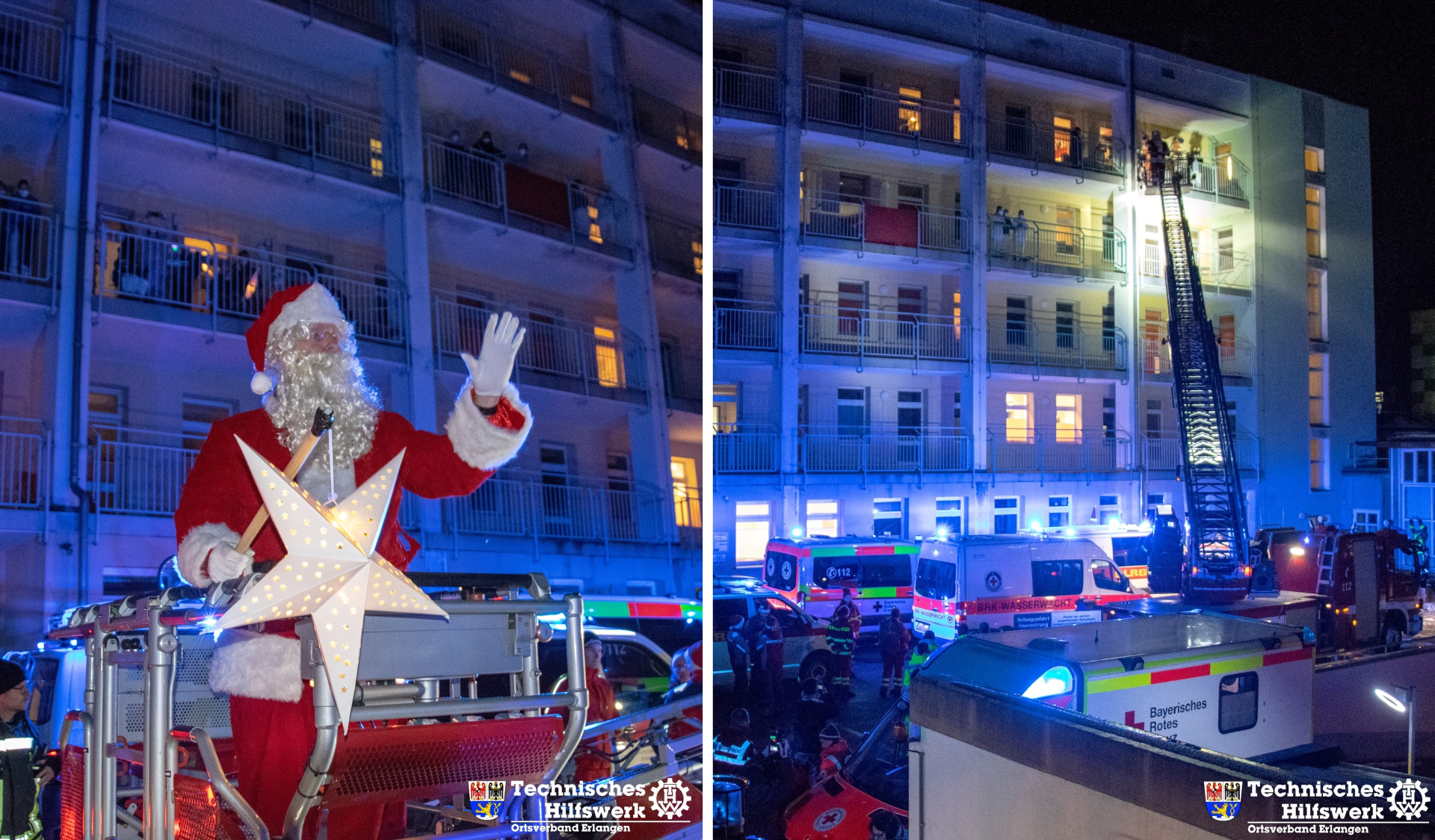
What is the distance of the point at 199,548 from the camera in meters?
1.64

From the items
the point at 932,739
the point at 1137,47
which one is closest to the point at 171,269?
the point at 932,739

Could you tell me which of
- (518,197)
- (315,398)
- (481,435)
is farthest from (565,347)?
(481,435)

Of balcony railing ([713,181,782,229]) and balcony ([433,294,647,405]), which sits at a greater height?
balcony railing ([713,181,782,229])

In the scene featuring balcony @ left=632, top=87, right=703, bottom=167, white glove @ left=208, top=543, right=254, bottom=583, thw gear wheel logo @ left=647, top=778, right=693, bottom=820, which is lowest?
thw gear wheel logo @ left=647, top=778, right=693, bottom=820

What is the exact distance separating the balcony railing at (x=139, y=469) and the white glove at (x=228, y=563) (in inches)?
158

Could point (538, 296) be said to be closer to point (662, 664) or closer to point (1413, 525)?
point (662, 664)

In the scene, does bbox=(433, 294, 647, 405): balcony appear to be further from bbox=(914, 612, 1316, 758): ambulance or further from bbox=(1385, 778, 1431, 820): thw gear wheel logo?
bbox=(1385, 778, 1431, 820): thw gear wheel logo

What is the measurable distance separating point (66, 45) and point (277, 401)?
4303mm

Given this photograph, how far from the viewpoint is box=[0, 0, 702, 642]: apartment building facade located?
476 cm

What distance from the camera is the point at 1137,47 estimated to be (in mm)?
4051

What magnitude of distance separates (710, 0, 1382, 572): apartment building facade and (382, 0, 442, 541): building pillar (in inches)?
103

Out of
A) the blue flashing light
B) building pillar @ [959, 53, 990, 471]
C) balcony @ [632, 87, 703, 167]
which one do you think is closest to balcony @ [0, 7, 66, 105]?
balcony @ [632, 87, 703, 167]

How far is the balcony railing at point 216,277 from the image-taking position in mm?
5023

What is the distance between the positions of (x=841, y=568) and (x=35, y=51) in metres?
5.21
